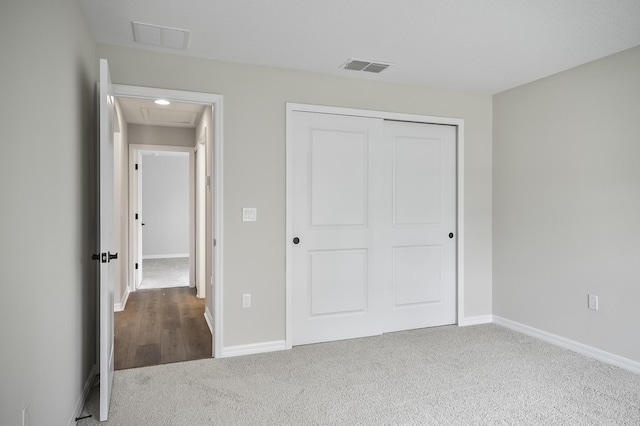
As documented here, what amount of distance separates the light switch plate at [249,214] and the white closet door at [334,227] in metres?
0.34

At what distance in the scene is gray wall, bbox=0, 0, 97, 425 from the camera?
1.39 m

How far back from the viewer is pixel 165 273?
299 inches

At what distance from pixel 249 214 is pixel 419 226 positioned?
168 cm

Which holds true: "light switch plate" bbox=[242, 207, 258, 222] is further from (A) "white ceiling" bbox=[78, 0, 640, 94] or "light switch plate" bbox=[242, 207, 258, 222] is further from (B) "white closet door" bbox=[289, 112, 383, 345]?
(A) "white ceiling" bbox=[78, 0, 640, 94]

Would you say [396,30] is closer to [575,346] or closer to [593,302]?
Result: [593,302]

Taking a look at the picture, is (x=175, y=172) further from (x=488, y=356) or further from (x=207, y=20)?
(x=488, y=356)

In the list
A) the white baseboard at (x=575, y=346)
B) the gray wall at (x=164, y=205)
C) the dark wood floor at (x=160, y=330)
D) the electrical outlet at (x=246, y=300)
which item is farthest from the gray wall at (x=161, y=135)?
the white baseboard at (x=575, y=346)

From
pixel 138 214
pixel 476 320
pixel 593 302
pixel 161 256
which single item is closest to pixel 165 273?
pixel 138 214

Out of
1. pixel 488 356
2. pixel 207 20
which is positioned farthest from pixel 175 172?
pixel 488 356

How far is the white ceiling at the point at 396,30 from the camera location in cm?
239

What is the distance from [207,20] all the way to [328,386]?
246 cm

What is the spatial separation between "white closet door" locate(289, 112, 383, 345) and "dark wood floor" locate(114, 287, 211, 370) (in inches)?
38.0

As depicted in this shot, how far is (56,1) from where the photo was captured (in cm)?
188

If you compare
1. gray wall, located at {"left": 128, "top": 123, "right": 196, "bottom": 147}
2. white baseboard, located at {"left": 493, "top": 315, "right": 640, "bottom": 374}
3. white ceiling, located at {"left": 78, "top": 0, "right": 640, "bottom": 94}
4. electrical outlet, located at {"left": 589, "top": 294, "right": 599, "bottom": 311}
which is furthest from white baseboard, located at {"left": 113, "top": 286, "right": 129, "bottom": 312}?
electrical outlet, located at {"left": 589, "top": 294, "right": 599, "bottom": 311}
